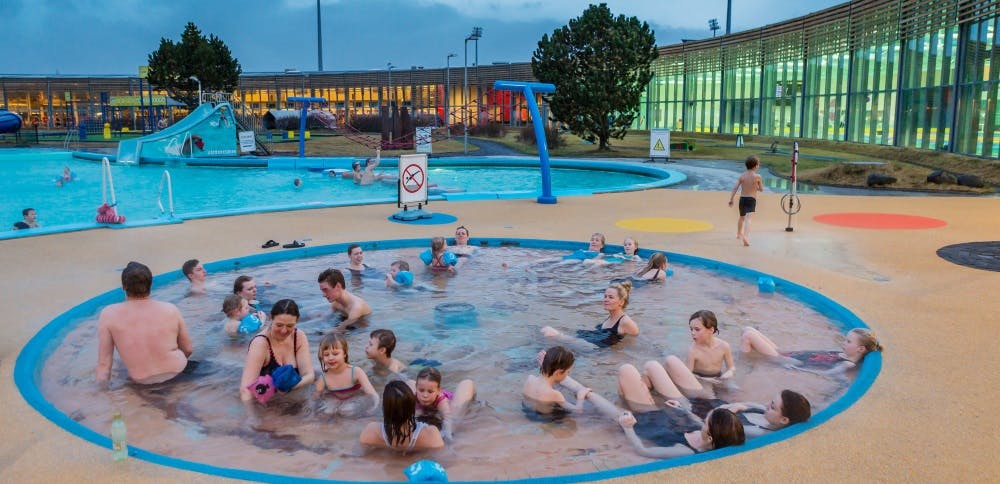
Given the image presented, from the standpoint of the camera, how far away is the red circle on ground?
12320mm

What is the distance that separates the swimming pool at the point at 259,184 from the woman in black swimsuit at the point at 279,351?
28.6 ft

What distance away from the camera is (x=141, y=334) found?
563 centimetres

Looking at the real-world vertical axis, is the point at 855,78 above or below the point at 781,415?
above

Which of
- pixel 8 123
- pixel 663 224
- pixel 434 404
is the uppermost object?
pixel 8 123

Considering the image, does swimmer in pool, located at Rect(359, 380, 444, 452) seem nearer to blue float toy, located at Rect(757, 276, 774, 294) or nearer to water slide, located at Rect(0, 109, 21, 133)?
blue float toy, located at Rect(757, 276, 774, 294)

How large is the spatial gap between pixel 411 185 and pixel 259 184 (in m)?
12.3

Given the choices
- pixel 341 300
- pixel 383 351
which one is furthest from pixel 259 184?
pixel 383 351

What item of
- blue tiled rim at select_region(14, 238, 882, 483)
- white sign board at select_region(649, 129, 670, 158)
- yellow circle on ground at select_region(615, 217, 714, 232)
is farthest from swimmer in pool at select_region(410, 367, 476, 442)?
white sign board at select_region(649, 129, 670, 158)

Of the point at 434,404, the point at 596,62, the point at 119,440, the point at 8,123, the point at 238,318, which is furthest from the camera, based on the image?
the point at 8,123

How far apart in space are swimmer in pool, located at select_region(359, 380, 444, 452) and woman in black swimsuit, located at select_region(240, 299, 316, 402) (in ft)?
3.72

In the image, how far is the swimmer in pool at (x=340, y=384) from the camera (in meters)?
5.50

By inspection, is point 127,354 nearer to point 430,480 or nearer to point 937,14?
point 430,480

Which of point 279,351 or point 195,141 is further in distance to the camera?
point 195,141

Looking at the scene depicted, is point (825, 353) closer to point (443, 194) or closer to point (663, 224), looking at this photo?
→ point (663, 224)
